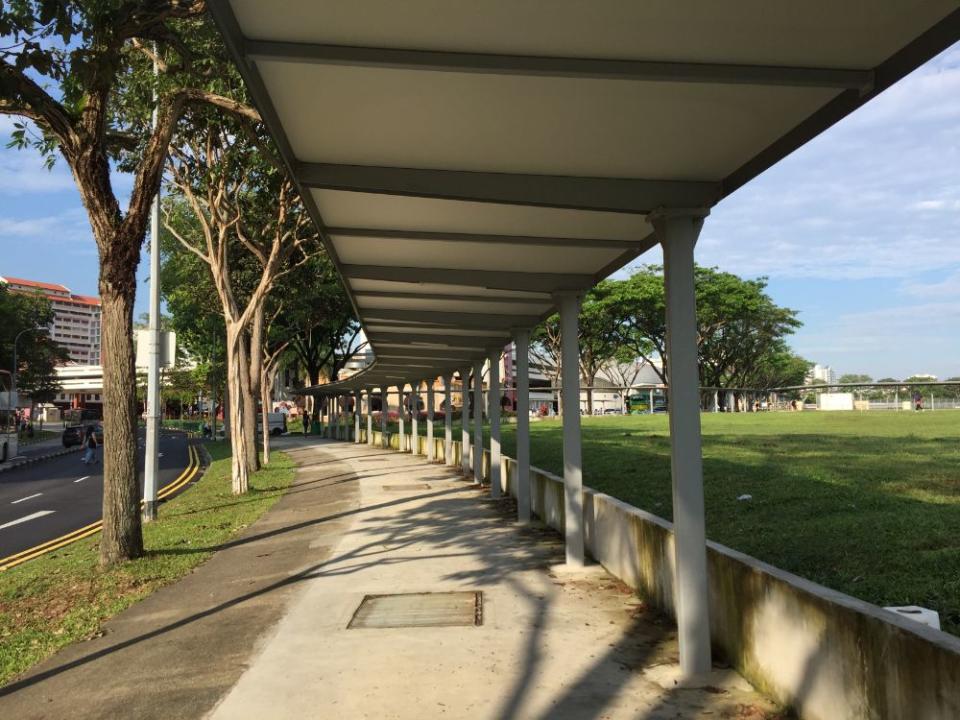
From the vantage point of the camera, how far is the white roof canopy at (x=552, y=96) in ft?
11.5

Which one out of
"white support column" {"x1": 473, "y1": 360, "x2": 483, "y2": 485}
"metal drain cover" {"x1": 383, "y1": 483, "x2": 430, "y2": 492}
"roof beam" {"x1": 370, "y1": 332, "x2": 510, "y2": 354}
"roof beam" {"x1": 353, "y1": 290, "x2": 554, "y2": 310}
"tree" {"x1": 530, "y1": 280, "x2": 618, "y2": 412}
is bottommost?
"metal drain cover" {"x1": 383, "y1": 483, "x2": 430, "y2": 492}

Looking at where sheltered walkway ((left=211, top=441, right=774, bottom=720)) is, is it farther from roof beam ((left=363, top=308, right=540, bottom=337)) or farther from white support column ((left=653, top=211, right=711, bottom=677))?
roof beam ((left=363, top=308, right=540, bottom=337))

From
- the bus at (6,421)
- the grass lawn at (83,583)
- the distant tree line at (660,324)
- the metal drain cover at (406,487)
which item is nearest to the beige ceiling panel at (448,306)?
the grass lawn at (83,583)

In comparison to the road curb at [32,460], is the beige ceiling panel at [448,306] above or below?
above

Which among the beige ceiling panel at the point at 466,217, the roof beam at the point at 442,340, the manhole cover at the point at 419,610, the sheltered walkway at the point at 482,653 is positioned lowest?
the manhole cover at the point at 419,610

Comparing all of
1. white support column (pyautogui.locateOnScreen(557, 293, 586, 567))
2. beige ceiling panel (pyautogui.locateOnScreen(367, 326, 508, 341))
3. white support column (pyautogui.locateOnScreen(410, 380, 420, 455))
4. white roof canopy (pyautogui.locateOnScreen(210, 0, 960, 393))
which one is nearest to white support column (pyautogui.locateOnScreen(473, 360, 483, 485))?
beige ceiling panel (pyautogui.locateOnScreen(367, 326, 508, 341))

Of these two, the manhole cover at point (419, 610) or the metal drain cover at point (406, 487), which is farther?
the metal drain cover at point (406, 487)

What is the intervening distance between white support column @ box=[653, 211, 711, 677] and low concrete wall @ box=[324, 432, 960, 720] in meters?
0.21

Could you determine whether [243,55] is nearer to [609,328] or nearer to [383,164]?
[383,164]

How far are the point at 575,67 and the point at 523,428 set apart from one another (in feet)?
26.0

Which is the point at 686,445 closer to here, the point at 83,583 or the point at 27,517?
the point at 83,583

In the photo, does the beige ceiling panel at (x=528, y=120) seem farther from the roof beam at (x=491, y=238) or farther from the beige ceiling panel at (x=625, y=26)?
the roof beam at (x=491, y=238)

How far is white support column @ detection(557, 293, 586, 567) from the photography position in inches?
337

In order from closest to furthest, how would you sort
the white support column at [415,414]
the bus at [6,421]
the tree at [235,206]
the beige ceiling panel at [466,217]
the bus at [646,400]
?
1. the beige ceiling panel at [466,217]
2. the tree at [235,206]
3. the white support column at [415,414]
4. the bus at [6,421]
5. the bus at [646,400]
